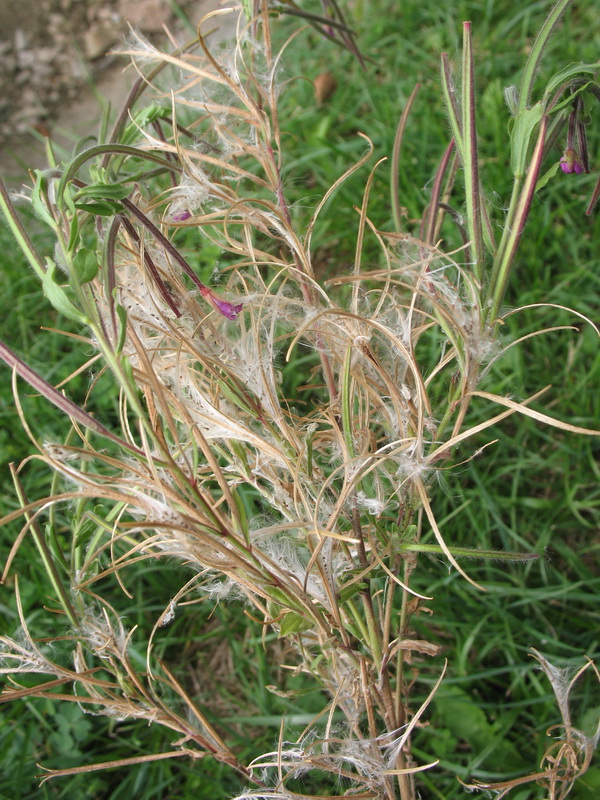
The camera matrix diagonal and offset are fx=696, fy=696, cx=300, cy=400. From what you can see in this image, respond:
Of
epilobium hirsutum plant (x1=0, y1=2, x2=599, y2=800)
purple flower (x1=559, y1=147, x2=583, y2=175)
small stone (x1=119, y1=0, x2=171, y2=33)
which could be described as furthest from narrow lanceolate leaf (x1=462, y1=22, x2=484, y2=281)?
small stone (x1=119, y1=0, x2=171, y2=33)

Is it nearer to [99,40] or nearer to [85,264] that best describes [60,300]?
[85,264]

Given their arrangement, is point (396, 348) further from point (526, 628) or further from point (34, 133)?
point (34, 133)

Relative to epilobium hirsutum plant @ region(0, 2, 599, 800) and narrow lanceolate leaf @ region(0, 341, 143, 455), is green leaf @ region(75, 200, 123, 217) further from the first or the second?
narrow lanceolate leaf @ region(0, 341, 143, 455)

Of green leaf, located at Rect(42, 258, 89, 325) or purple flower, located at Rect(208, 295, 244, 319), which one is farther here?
purple flower, located at Rect(208, 295, 244, 319)

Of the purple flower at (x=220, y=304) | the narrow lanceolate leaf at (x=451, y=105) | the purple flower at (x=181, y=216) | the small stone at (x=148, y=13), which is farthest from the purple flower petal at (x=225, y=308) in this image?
the small stone at (x=148, y=13)

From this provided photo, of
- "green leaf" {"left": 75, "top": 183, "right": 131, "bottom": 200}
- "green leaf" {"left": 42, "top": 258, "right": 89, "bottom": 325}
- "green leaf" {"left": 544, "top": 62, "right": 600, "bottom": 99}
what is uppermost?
"green leaf" {"left": 75, "top": 183, "right": 131, "bottom": 200}

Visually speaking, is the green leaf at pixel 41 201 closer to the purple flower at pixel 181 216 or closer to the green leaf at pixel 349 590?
the purple flower at pixel 181 216
